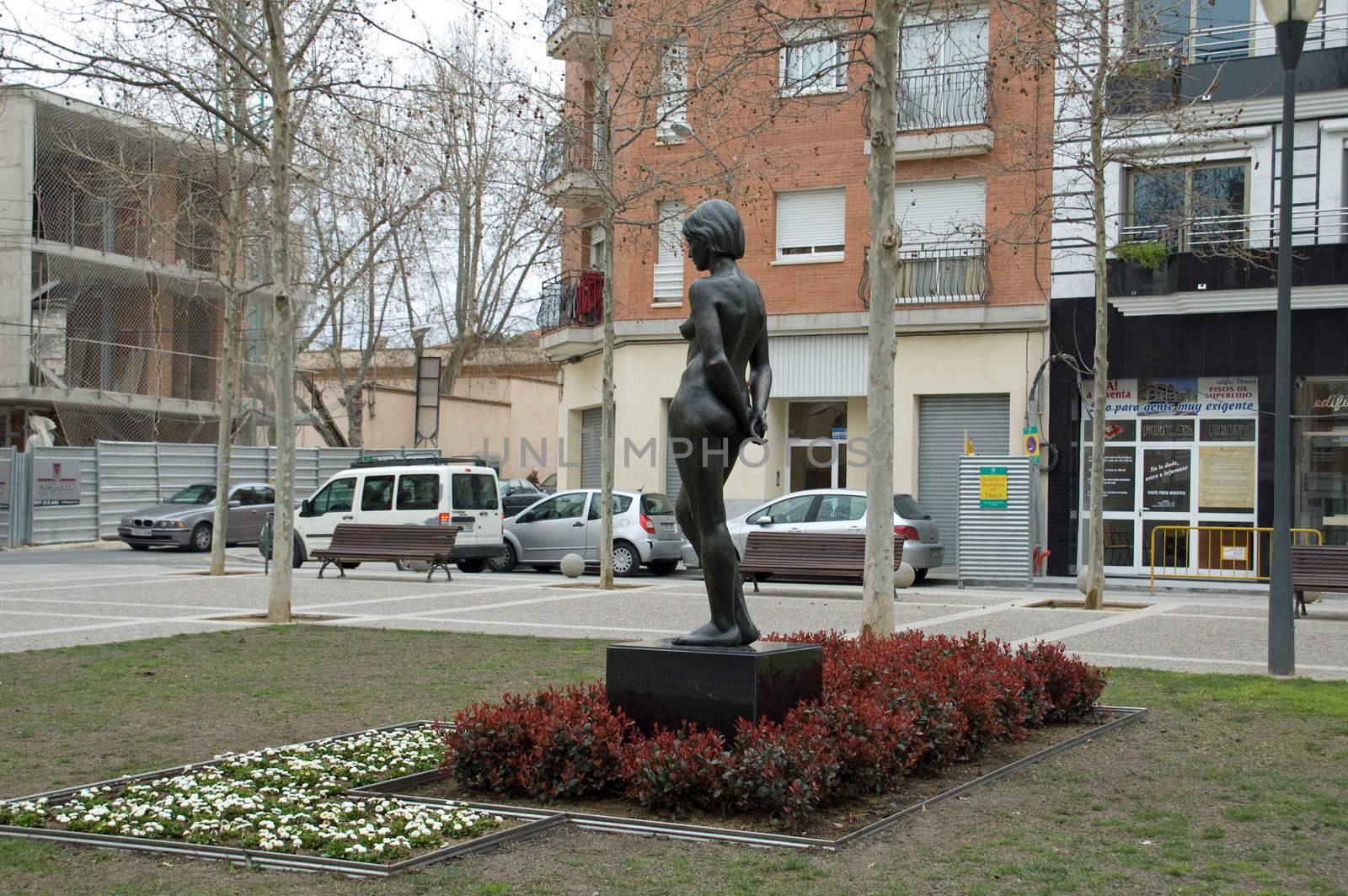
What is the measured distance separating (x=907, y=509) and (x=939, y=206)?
745 centimetres

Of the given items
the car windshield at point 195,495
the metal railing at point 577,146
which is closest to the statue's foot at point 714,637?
the metal railing at point 577,146

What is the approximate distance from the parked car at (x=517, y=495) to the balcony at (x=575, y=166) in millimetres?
6486

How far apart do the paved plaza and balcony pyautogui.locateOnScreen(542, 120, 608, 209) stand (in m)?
6.36

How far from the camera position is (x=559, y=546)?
25422 millimetres

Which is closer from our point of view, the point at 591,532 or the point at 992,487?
the point at 992,487

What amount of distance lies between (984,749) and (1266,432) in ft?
61.1

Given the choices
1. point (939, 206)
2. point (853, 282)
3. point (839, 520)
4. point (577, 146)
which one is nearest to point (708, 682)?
point (839, 520)

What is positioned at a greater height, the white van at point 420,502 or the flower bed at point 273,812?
the white van at point 420,502

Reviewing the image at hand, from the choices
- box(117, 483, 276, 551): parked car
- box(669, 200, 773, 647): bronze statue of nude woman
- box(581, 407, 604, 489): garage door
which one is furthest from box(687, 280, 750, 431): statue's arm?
box(117, 483, 276, 551): parked car

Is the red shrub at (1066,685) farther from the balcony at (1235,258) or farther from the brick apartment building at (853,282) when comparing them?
the brick apartment building at (853,282)

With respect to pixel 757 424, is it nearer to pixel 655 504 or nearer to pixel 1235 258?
pixel 655 504

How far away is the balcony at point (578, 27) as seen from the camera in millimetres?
21219

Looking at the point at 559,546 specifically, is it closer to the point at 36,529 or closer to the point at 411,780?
the point at 36,529

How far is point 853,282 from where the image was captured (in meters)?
28.3
